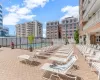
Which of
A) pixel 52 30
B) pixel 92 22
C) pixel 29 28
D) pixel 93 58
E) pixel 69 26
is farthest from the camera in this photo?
pixel 29 28

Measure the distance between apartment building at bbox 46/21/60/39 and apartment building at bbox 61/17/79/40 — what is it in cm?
451

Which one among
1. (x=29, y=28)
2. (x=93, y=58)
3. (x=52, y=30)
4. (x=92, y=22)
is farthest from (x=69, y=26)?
(x=93, y=58)

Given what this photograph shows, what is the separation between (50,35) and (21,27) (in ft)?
92.1

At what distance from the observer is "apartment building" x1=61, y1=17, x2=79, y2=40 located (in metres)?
73.1

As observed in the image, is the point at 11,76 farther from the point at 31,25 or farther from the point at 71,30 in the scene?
the point at 31,25

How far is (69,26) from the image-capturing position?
250 ft

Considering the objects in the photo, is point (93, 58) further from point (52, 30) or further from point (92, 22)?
point (52, 30)

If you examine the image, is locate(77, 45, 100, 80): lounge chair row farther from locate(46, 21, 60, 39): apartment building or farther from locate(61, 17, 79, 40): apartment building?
locate(46, 21, 60, 39): apartment building

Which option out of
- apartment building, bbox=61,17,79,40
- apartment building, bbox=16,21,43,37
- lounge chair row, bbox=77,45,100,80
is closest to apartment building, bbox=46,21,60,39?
apartment building, bbox=61,17,79,40

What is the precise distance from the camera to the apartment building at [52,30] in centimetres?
7827

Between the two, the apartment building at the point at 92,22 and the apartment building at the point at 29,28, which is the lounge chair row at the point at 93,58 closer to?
the apartment building at the point at 92,22

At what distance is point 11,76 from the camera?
223 inches

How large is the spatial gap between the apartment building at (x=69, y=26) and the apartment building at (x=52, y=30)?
4.51 meters

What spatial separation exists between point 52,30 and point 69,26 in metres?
11.9
